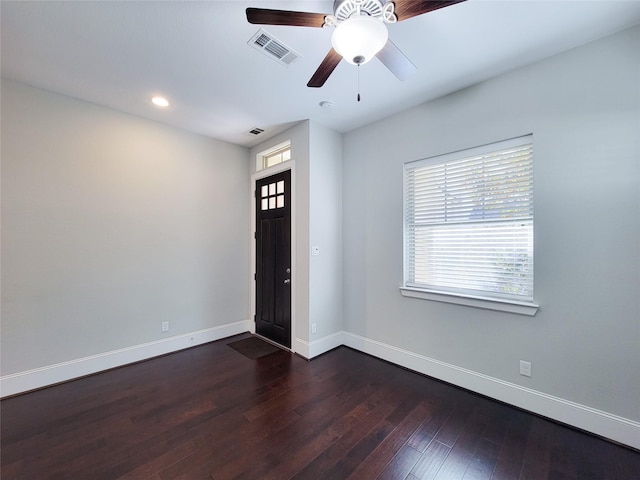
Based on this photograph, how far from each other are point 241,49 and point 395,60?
1.18 meters

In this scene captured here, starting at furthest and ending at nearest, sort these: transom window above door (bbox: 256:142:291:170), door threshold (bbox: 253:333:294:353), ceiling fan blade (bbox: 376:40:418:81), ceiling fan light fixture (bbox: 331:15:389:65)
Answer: transom window above door (bbox: 256:142:291:170)
door threshold (bbox: 253:333:294:353)
ceiling fan blade (bbox: 376:40:418:81)
ceiling fan light fixture (bbox: 331:15:389:65)

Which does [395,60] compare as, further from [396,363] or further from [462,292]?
[396,363]

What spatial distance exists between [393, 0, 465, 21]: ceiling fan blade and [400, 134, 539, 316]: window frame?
153 cm

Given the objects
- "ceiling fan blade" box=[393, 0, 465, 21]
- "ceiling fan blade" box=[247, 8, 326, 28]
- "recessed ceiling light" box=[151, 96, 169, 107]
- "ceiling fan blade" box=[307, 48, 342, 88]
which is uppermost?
"recessed ceiling light" box=[151, 96, 169, 107]

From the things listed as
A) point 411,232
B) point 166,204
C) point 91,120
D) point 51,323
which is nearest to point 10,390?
point 51,323

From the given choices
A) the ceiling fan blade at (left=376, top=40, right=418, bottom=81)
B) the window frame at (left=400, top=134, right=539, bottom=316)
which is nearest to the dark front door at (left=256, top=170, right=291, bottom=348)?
the window frame at (left=400, top=134, right=539, bottom=316)

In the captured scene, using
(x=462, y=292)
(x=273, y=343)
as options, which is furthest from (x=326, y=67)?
(x=273, y=343)

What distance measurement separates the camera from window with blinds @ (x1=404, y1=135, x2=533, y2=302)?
232 cm

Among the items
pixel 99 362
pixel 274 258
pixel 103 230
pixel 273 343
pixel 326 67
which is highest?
pixel 326 67

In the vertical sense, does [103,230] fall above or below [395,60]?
below

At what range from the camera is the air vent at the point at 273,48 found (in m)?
1.92

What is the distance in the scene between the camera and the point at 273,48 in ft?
6.68

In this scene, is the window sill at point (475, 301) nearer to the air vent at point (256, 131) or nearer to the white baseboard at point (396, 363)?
the white baseboard at point (396, 363)

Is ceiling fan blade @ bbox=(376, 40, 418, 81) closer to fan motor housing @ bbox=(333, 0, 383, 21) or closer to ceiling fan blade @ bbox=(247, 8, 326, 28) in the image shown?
fan motor housing @ bbox=(333, 0, 383, 21)
